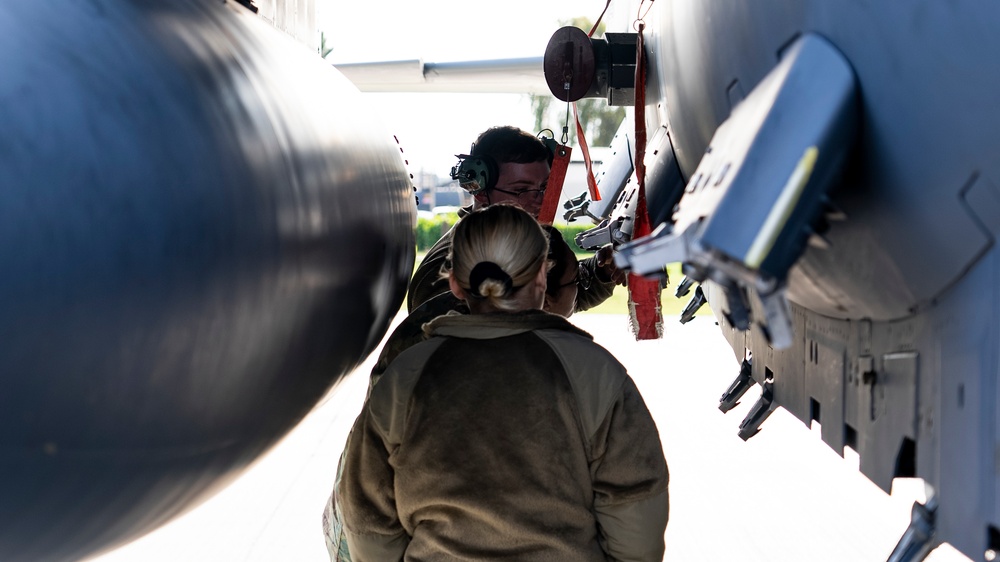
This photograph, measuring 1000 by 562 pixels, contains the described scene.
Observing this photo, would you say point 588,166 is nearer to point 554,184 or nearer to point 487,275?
point 554,184

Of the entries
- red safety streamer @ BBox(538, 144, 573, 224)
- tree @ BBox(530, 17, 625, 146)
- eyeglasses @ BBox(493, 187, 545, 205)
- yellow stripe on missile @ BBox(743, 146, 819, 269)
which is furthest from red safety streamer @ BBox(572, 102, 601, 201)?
tree @ BBox(530, 17, 625, 146)

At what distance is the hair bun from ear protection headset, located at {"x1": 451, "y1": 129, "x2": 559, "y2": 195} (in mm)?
1169

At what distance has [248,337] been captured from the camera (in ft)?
4.78

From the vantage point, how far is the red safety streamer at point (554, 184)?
9.71 feet

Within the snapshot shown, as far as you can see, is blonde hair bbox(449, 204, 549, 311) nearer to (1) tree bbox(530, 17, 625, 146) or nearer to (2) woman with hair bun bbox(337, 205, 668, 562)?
(2) woman with hair bun bbox(337, 205, 668, 562)

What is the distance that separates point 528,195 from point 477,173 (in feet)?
0.71

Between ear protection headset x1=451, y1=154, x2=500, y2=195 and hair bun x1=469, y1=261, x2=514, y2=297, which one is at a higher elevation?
ear protection headset x1=451, y1=154, x2=500, y2=195

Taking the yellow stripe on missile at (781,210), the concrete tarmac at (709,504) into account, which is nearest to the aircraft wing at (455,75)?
the concrete tarmac at (709,504)

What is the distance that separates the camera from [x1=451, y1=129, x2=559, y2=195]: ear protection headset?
3.03 m

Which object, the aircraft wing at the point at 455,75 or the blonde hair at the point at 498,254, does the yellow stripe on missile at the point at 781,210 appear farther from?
the aircraft wing at the point at 455,75

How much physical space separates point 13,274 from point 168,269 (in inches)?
8.1

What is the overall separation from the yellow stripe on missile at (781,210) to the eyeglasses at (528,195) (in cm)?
206

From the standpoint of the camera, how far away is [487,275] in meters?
1.87

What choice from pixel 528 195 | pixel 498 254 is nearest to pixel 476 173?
pixel 528 195
